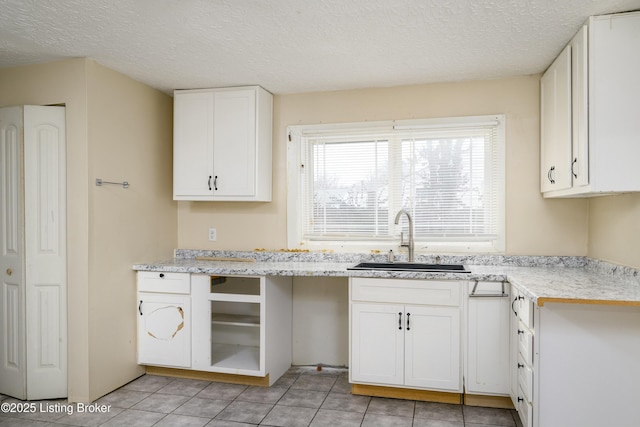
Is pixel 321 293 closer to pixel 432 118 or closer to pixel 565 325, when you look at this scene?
pixel 432 118

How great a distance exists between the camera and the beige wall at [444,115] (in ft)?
10.6

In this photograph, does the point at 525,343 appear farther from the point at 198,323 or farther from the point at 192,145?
the point at 192,145

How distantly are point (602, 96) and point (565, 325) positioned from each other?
1180 millimetres

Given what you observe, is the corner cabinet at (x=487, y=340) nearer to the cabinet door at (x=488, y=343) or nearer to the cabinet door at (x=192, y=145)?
the cabinet door at (x=488, y=343)

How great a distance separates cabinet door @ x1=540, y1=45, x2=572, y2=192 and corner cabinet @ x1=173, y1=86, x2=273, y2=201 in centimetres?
207

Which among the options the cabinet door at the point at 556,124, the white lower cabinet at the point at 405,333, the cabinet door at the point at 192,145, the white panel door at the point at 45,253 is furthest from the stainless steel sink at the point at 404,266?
the white panel door at the point at 45,253

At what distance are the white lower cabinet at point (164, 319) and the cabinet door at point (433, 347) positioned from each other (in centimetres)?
160

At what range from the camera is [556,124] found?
2.80 meters

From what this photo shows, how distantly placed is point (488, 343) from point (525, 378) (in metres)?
0.46

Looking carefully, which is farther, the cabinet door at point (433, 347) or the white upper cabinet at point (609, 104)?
the cabinet door at point (433, 347)

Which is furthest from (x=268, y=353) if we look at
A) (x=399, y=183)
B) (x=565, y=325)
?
(x=565, y=325)

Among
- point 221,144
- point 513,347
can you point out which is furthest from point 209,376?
point 513,347

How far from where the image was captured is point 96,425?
2584mm

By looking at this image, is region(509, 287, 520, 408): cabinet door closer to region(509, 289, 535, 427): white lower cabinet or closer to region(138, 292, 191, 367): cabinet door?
region(509, 289, 535, 427): white lower cabinet
